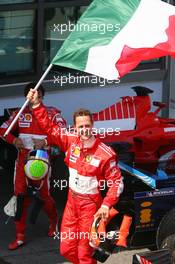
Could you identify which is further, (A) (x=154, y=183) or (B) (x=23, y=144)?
(B) (x=23, y=144)

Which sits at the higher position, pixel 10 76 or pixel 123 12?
pixel 123 12

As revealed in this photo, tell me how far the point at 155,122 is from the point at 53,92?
7.28ft

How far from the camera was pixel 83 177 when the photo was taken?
6.70 m

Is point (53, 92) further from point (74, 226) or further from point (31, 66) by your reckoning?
point (74, 226)

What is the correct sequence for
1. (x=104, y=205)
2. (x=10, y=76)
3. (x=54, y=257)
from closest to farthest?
(x=104, y=205)
(x=54, y=257)
(x=10, y=76)

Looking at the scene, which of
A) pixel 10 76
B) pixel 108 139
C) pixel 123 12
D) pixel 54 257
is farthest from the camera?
pixel 10 76

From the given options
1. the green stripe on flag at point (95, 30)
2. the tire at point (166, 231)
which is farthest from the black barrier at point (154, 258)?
the green stripe on flag at point (95, 30)

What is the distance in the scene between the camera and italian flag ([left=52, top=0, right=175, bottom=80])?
685cm

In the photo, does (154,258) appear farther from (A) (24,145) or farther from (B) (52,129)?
(A) (24,145)

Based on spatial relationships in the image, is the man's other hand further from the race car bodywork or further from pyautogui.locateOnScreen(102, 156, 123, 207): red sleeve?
pyautogui.locateOnScreen(102, 156, 123, 207): red sleeve

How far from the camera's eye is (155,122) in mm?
8664

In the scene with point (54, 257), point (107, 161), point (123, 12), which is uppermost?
point (123, 12)

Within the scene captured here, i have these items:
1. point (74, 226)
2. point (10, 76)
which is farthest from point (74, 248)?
point (10, 76)

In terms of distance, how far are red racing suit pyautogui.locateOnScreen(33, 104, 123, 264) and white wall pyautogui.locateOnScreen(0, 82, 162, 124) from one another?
133 inches
